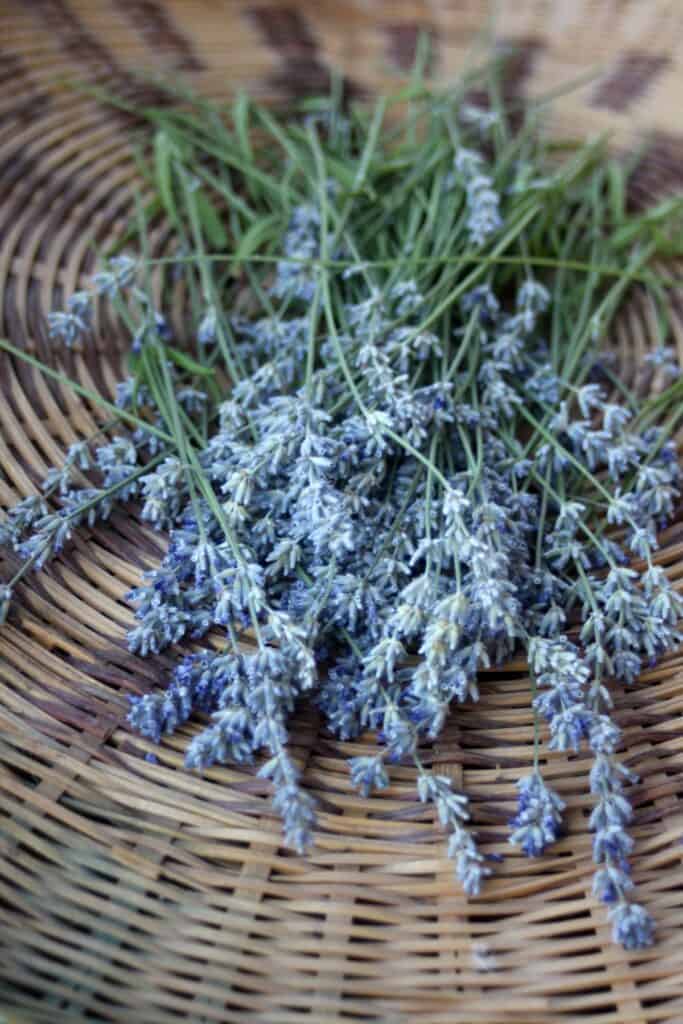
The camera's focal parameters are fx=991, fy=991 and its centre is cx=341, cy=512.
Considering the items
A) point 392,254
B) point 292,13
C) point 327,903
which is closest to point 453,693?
point 327,903

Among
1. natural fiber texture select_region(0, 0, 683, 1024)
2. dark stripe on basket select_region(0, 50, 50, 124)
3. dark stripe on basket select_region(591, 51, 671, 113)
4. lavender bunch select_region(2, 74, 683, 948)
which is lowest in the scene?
natural fiber texture select_region(0, 0, 683, 1024)

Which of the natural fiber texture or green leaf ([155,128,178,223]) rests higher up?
green leaf ([155,128,178,223])

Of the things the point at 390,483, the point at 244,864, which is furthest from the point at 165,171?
the point at 244,864

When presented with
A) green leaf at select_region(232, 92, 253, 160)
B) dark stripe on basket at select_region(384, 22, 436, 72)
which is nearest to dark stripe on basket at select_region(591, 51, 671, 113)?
dark stripe on basket at select_region(384, 22, 436, 72)

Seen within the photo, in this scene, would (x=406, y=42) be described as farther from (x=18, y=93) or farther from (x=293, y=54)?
(x=18, y=93)

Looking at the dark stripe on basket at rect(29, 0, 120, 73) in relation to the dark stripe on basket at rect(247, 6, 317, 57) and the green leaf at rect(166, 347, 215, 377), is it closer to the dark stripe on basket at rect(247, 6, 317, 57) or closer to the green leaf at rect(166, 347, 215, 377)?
the dark stripe on basket at rect(247, 6, 317, 57)

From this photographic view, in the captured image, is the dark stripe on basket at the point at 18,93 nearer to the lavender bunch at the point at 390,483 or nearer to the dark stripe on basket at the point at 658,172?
the lavender bunch at the point at 390,483

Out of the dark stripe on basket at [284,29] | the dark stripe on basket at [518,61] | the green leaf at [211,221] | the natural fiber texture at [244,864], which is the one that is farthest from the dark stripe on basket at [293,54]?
the natural fiber texture at [244,864]
